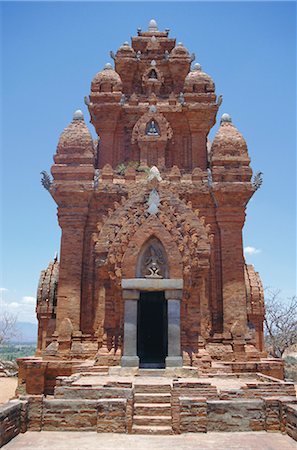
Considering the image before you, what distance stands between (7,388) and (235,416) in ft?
64.3

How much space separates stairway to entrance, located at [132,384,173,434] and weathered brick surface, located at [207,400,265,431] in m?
1.04

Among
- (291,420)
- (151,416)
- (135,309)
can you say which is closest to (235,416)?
(291,420)

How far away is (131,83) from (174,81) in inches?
84.5

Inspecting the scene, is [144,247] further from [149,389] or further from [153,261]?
[149,389]

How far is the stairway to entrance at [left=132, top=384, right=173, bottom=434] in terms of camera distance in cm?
1015

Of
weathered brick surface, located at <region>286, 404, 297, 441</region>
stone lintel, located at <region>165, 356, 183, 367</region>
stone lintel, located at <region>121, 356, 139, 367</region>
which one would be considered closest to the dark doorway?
stone lintel, located at <region>121, 356, 139, 367</region>

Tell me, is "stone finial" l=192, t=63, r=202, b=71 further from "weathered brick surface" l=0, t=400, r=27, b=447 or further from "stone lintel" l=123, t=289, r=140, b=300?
"weathered brick surface" l=0, t=400, r=27, b=447

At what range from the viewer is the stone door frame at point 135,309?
14562 millimetres

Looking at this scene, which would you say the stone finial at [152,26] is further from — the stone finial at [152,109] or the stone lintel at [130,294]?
the stone lintel at [130,294]

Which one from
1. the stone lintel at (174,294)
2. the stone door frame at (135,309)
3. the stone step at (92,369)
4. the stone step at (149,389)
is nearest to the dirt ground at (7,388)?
the stone step at (92,369)

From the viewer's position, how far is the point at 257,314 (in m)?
17.6

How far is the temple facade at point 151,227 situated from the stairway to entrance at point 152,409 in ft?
9.08

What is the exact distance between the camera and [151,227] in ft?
50.3

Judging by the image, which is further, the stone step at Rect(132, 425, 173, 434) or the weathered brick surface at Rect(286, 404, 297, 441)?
the stone step at Rect(132, 425, 173, 434)
